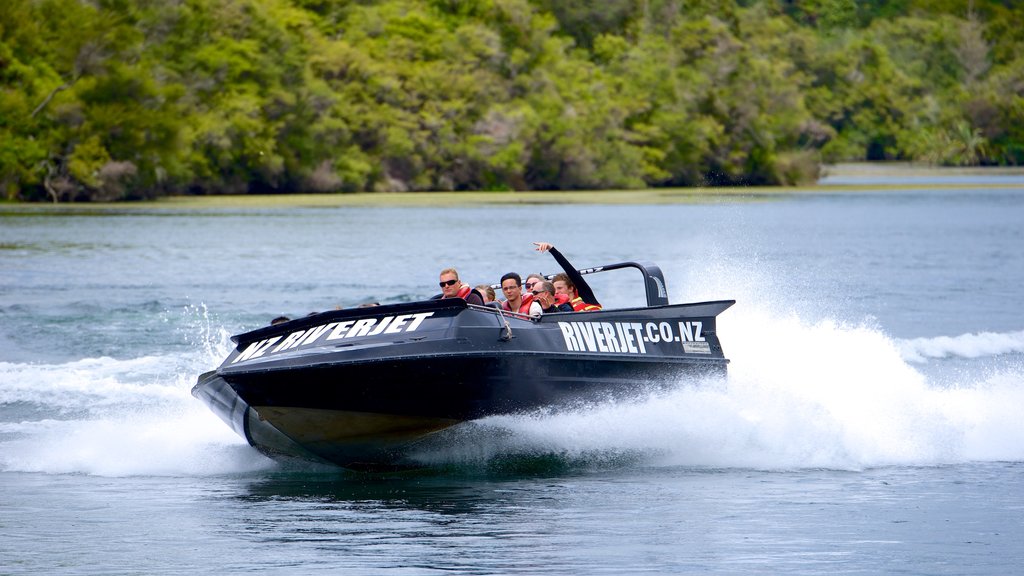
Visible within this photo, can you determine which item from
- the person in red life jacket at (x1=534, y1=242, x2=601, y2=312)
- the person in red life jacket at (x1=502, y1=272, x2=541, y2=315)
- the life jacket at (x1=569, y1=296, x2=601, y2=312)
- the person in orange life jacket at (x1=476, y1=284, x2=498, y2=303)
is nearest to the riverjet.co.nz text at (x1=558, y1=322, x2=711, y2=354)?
the person in red life jacket at (x1=534, y1=242, x2=601, y2=312)

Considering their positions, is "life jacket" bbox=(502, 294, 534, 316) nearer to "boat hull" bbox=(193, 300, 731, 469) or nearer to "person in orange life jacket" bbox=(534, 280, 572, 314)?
"person in orange life jacket" bbox=(534, 280, 572, 314)

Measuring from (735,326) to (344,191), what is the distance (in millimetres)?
61166

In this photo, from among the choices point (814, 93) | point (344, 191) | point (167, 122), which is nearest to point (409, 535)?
point (167, 122)

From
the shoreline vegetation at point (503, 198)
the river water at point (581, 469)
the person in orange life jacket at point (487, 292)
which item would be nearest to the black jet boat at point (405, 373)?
the river water at point (581, 469)

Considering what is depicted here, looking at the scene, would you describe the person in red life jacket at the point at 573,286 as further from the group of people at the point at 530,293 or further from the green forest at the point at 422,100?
the green forest at the point at 422,100

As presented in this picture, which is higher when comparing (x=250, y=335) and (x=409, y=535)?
(x=250, y=335)

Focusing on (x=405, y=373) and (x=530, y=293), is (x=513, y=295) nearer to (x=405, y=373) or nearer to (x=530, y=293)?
(x=530, y=293)

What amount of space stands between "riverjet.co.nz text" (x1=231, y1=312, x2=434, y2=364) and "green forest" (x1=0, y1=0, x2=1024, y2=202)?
50.0 meters

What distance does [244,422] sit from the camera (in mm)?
12344

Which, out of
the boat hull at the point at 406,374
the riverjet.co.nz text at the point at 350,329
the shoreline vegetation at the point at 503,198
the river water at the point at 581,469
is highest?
the riverjet.co.nz text at the point at 350,329

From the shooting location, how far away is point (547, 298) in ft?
42.9

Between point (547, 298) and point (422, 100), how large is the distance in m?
68.6

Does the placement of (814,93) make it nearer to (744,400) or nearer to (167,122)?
(167,122)

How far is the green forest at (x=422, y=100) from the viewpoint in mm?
62156
